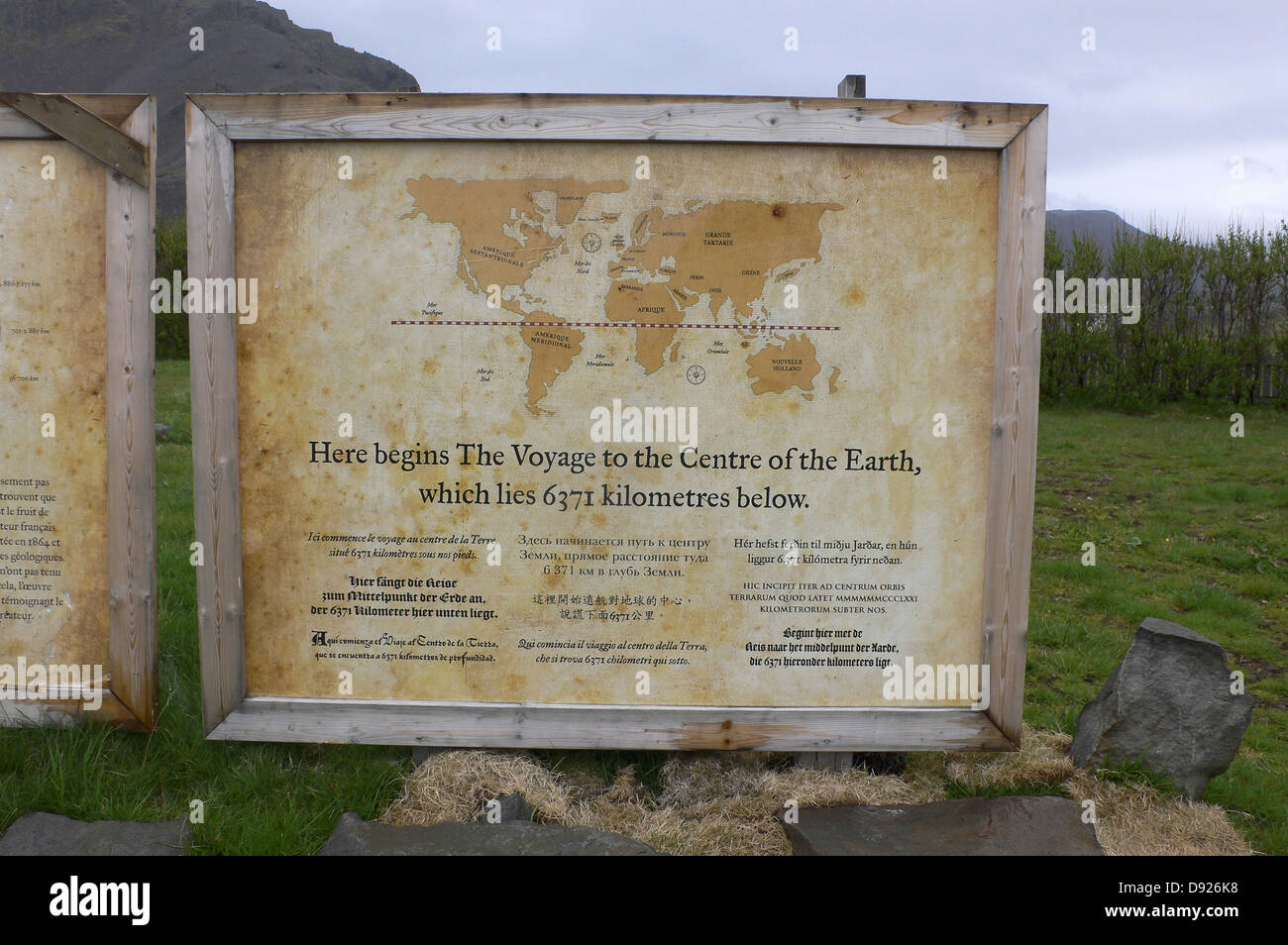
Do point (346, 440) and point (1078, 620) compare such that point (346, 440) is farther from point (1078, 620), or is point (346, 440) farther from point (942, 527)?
point (1078, 620)

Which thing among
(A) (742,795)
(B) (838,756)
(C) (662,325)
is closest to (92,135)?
(C) (662,325)

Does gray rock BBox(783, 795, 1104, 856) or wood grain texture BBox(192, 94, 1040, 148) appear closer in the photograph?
gray rock BBox(783, 795, 1104, 856)

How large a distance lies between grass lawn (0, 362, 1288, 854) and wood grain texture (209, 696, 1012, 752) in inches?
8.1

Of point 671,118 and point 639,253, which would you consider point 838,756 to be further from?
point 671,118

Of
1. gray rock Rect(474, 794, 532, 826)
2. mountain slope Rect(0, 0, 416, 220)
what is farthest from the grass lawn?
mountain slope Rect(0, 0, 416, 220)

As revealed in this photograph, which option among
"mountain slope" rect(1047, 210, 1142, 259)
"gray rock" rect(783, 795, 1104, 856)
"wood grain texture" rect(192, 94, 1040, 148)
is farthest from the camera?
"mountain slope" rect(1047, 210, 1142, 259)

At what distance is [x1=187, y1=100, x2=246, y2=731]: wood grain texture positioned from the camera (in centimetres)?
303

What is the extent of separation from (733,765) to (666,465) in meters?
1.18

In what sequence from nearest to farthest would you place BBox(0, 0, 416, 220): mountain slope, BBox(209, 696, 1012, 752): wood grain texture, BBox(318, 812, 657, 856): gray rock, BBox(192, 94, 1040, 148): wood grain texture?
BBox(318, 812, 657, 856): gray rock < BBox(192, 94, 1040, 148): wood grain texture < BBox(209, 696, 1012, 752): wood grain texture < BBox(0, 0, 416, 220): mountain slope

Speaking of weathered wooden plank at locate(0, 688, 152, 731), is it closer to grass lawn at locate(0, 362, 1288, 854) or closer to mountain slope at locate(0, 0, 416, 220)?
grass lawn at locate(0, 362, 1288, 854)

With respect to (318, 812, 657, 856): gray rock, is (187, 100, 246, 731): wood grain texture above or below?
above

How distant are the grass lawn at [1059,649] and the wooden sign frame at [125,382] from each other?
124mm

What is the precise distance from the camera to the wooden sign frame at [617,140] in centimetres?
298

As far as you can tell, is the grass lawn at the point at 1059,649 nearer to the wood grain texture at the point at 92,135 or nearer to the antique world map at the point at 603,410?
the antique world map at the point at 603,410
